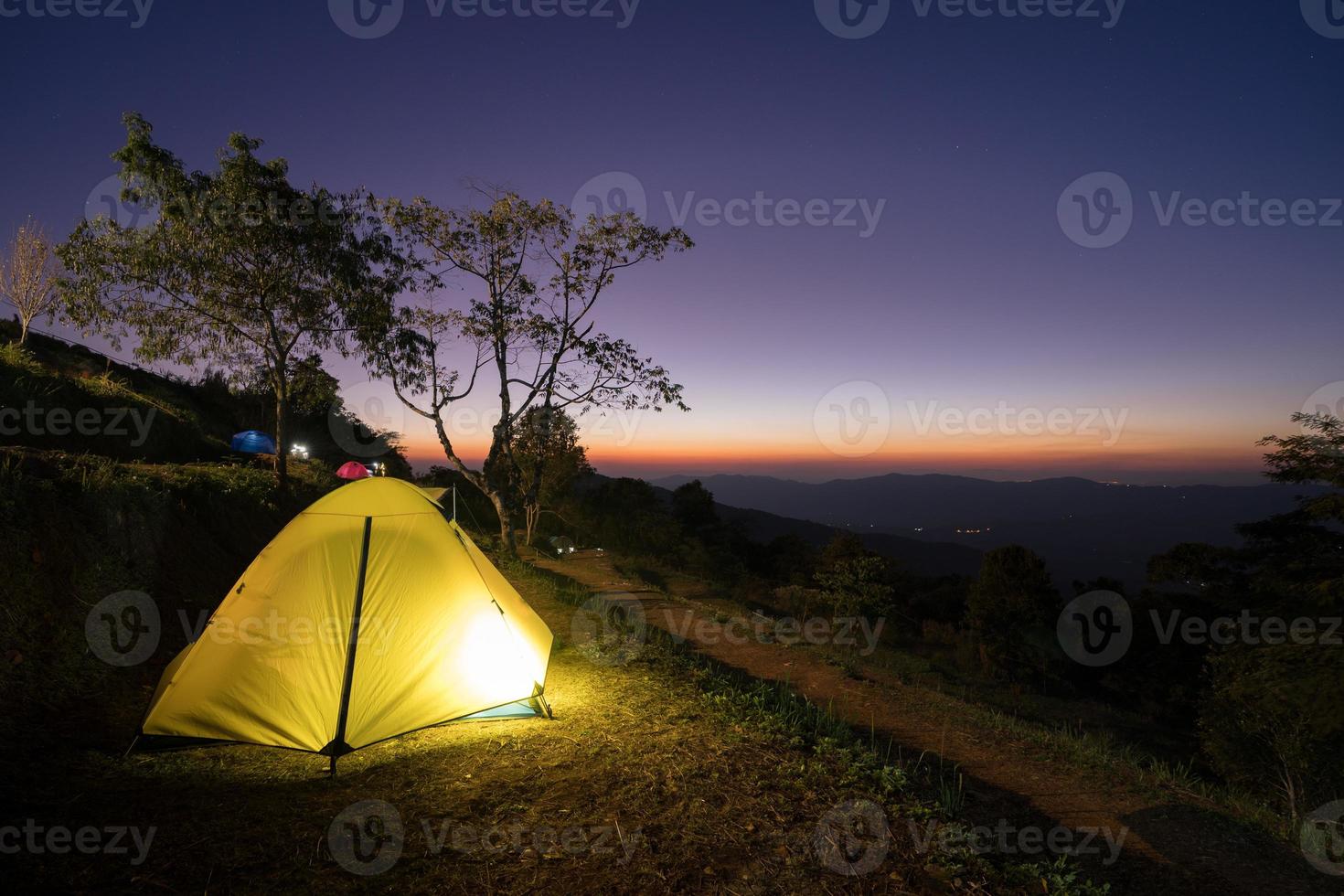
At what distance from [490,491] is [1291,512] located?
80.0 feet

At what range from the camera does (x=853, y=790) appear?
15.5 feet

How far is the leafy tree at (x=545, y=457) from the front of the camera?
81.4 feet

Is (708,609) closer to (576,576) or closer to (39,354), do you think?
(576,576)

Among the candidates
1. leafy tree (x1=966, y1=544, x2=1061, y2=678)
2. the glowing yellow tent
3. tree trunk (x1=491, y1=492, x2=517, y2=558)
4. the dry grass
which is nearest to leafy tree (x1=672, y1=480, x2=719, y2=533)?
leafy tree (x1=966, y1=544, x2=1061, y2=678)

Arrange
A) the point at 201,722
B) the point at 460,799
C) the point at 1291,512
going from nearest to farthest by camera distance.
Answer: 1. the point at 460,799
2. the point at 201,722
3. the point at 1291,512

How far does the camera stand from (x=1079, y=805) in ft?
18.1

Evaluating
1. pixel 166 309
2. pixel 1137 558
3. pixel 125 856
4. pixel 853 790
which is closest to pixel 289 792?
pixel 125 856

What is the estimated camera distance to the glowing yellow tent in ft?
17.0

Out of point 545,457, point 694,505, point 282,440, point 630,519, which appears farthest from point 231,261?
point 694,505
